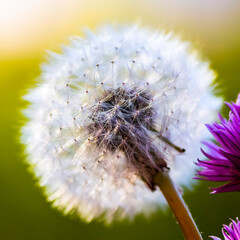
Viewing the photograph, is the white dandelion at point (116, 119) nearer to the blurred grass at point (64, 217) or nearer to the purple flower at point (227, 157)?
the purple flower at point (227, 157)

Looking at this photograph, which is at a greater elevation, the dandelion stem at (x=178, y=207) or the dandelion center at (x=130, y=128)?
the dandelion center at (x=130, y=128)

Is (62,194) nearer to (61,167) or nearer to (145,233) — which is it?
(61,167)

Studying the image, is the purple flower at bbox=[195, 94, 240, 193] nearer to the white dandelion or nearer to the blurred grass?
the white dandelion

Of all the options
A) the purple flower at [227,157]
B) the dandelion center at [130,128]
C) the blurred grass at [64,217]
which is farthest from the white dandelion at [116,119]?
the blurred grass at [64,217]

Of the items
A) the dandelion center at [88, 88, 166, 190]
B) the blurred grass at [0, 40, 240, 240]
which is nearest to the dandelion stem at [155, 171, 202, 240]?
the dandelion center at [88, 88, 166, 190]

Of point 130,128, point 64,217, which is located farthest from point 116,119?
point 64,217

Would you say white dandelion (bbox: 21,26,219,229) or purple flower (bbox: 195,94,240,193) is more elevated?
white dandelion (bbox: 21,26,219,229)

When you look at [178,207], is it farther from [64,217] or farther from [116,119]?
[64,217]
